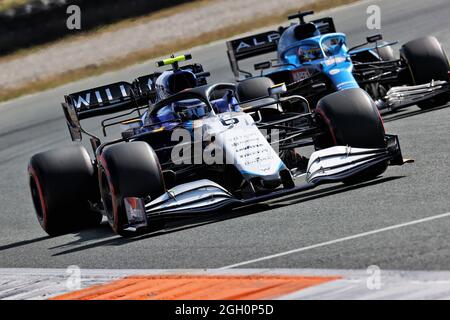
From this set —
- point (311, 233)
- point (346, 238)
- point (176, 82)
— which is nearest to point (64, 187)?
point (176, 82)

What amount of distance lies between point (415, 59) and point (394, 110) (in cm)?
84

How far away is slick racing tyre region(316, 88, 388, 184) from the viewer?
9.44 meters

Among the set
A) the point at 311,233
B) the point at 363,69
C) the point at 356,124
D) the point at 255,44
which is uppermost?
the point at 255,44

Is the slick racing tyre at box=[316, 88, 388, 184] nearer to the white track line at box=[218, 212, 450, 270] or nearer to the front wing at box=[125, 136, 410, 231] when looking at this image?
the front wing at box=[125, 136, 410, 231]

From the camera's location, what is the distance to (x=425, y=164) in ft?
32.3

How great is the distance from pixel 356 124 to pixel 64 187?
283cm

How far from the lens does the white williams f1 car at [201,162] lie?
8.92m

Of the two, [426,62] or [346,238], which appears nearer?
[346,238]

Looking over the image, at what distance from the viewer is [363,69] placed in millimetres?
15242

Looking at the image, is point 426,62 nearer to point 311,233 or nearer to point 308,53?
point 308,53

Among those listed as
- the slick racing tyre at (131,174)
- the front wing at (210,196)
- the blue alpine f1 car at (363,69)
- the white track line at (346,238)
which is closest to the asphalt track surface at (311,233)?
the white track line at (346,238)

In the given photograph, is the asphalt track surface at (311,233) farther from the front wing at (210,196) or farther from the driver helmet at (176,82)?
the driver helmet at (176,82)

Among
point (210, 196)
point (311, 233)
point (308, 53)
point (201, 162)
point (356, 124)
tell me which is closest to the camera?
point (311, 233)
